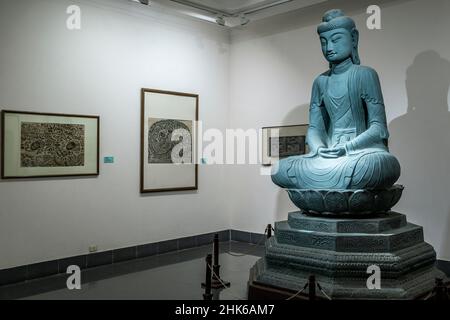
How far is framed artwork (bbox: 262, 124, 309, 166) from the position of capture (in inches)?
272

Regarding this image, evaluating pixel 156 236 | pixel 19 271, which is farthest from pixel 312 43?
pixel 19 271

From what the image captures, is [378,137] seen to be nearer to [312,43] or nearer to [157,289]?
[312,43]

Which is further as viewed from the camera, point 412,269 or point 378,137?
point 378,137

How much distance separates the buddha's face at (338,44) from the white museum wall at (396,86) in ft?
3.93

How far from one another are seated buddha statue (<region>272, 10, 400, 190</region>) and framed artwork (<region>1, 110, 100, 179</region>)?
2.47 metres

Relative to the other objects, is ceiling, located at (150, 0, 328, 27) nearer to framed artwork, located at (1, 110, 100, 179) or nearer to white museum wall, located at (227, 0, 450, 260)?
white museum wall, located at (227, 0, 450, 260)

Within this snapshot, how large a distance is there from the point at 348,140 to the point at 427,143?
4.27ft

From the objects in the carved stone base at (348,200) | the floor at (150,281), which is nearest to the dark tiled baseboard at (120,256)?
the floor at (150,281)

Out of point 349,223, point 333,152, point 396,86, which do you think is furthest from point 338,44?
point 349,223

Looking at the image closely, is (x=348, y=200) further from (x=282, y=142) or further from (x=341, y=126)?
(x=282, y=142)

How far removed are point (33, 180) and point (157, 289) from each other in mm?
2016

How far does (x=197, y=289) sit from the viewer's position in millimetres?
4934

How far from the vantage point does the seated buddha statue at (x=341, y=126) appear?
181 inches

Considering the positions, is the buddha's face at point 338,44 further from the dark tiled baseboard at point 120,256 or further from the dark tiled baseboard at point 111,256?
the dark tiled baseboard at point 111,256
